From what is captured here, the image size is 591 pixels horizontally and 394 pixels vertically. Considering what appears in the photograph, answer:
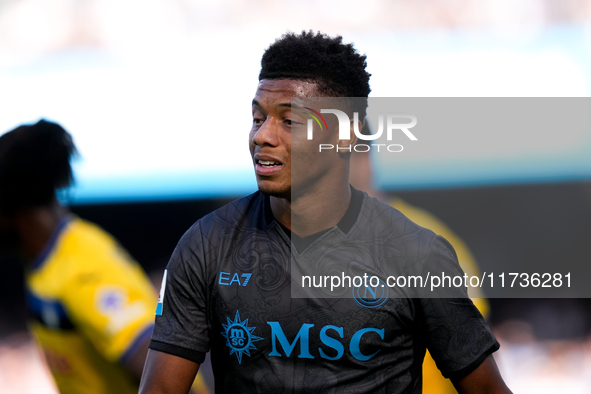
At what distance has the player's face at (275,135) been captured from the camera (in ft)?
4.95

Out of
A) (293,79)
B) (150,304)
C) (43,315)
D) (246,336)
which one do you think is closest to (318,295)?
(246,336)

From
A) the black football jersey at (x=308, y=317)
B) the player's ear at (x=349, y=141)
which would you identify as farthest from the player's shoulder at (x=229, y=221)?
the player's ear at (x=349, y=141)

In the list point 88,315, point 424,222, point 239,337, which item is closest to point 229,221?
point 239,337

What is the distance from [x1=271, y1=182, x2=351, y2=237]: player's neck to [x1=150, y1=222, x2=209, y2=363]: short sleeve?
0.83 feet

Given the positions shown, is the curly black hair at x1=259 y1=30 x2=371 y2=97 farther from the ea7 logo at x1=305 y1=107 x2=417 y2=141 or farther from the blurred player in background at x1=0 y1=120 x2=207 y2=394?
the blurred player in background at x1=0 y1=120 x2=207 y2=394

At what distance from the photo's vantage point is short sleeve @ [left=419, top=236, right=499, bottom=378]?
148cm

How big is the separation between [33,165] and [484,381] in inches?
93.4

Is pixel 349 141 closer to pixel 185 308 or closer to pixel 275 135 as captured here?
pixel 275 135

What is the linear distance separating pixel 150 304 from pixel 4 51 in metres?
2.31

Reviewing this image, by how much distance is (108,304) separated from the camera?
7.96 feet

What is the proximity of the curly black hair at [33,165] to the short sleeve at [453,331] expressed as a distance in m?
2.08

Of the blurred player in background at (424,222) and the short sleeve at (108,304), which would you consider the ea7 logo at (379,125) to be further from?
the short sleeve at (108,304)

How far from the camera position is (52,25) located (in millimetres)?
3814

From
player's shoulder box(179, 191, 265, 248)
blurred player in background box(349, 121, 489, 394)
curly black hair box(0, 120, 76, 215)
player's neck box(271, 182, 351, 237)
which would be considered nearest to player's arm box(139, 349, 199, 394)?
player's shoulder box(179, 191, 265, 248)
